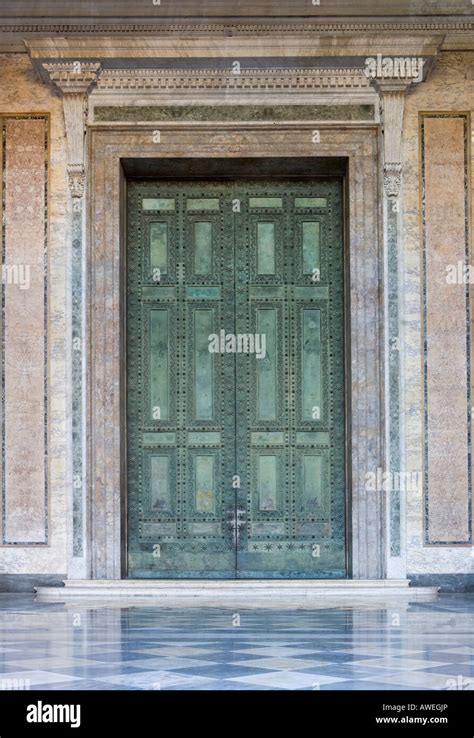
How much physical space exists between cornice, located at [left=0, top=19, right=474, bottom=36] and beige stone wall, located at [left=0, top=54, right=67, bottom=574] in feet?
1.80

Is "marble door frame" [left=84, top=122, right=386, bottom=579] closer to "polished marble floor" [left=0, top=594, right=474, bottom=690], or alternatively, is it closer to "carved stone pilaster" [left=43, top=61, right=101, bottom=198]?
"carved stone pilaster" [left=43, top=61, right=101, bottom=198]

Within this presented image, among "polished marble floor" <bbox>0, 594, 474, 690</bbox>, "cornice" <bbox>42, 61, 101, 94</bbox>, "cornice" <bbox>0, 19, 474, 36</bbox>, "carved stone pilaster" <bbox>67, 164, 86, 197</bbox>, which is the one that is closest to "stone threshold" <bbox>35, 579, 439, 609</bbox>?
"polished marble floor" <bbox>0, 594, 474, 690</bbox>

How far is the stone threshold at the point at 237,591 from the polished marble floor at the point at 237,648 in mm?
682

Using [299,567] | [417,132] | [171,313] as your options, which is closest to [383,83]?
[417,132]

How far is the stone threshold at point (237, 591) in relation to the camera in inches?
428

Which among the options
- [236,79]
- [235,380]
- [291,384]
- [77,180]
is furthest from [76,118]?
[291,384]

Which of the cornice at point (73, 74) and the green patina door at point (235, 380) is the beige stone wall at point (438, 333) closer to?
the green patina door at point (235, 380)

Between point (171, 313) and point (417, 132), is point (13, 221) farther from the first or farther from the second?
point (417, 132)

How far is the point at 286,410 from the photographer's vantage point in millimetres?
12094

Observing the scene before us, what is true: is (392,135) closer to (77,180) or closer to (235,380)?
(235,380)

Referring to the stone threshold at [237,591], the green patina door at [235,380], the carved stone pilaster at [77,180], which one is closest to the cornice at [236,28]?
the carved stone pilaster at [77,180]

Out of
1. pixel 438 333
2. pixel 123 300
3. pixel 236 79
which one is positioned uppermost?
pixel 236 79

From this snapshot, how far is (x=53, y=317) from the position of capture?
38.4ft

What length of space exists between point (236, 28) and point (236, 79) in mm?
507
